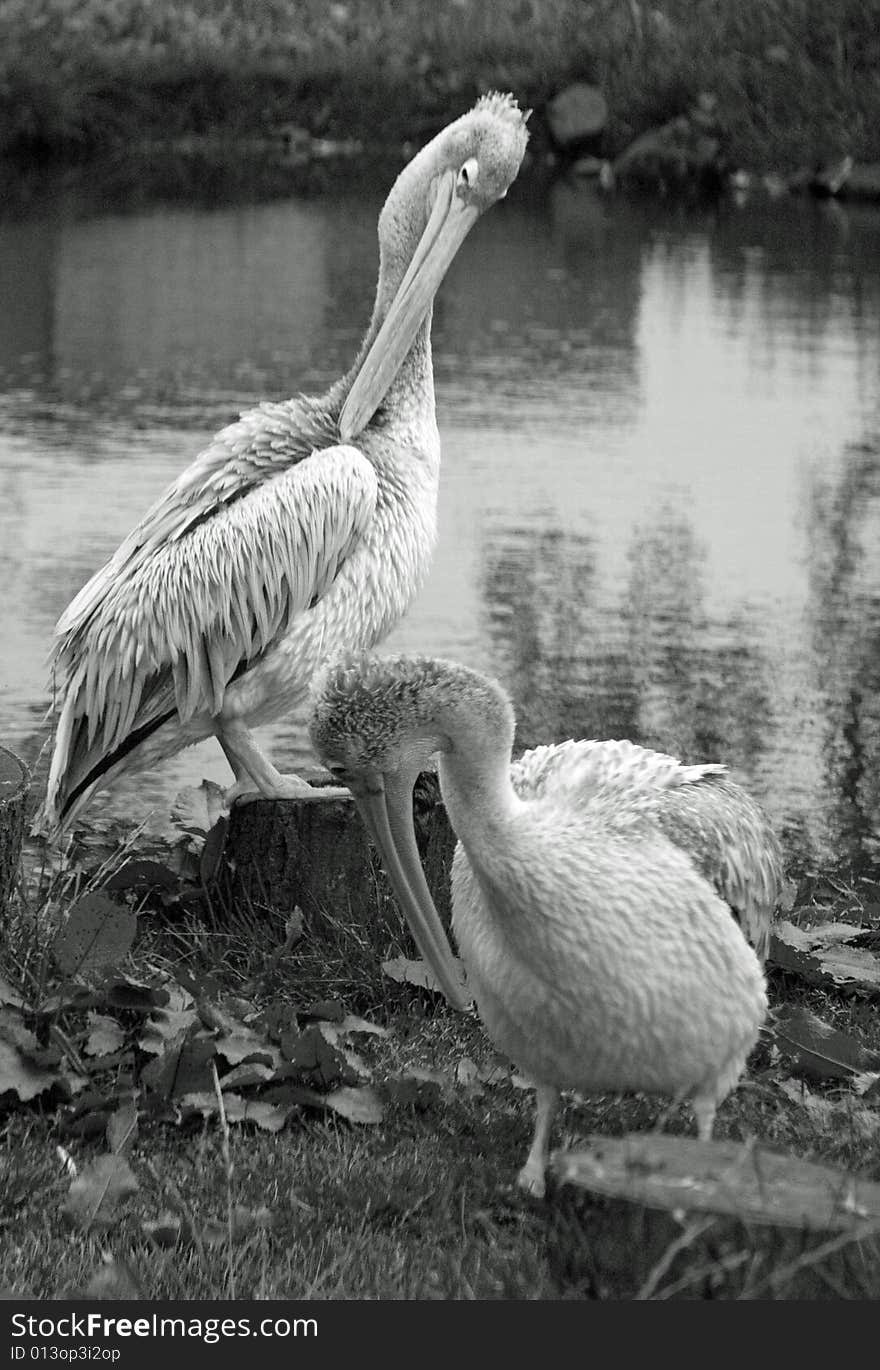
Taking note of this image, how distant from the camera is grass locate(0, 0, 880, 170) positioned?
21047 millimetres

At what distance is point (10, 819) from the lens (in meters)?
4.60

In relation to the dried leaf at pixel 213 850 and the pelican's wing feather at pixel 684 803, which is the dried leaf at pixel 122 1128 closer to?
the pelican's wing feather at pixel 684 803

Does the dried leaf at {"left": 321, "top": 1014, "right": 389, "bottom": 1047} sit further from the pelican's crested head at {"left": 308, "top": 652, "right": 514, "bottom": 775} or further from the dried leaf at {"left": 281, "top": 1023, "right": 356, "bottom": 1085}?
the pelican's crested head at {"left": 308, "top": 652, "right": 514, "bottom": 775}

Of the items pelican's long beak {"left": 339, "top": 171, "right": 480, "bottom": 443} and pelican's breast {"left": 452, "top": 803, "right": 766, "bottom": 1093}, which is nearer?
pelican's breast {"left": 452, "top": 803, "right": 766, "bottom": 1093}

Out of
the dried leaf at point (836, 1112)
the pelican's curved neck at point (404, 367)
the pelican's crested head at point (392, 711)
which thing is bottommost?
the dried leaf at point (836, 1112)

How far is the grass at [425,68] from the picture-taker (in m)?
21.0

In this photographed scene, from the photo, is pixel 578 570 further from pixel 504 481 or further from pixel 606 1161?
pixel 606 1161

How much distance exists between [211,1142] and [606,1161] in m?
1.19

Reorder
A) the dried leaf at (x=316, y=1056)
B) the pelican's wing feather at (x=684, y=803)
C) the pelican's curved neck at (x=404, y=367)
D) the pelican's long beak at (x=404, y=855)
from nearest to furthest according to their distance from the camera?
the pelican's long beak at (x=404, y=855), the pelican's wing feather at (x=684, y=803), the dried leaf at (x=316, y=1056), the pelican's curved neck at (x=404, y=367)

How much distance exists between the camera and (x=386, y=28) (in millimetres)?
26016

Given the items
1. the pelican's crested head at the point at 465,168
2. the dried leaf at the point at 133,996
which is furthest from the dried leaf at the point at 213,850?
the pelican's crested head at the point at 465,168

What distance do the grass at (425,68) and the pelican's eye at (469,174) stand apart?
606 inches

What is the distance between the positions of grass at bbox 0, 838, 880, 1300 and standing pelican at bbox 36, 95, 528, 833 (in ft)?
2.46

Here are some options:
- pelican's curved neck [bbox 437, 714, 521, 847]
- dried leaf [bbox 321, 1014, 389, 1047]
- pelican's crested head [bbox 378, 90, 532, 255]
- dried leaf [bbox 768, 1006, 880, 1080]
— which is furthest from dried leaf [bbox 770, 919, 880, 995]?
pelican's crested head [bbox 378, 90, 532, 255]
